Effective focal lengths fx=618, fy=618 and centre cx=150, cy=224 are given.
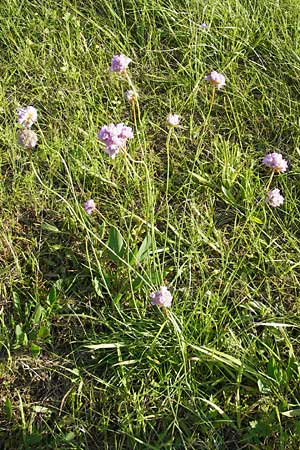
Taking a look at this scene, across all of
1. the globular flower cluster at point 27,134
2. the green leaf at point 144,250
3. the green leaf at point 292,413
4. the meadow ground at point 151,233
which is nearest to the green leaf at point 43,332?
the meadow ground at point 151,233

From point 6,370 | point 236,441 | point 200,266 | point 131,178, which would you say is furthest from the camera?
point 131,178

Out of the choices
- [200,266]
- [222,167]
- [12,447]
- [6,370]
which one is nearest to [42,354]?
[6,370]

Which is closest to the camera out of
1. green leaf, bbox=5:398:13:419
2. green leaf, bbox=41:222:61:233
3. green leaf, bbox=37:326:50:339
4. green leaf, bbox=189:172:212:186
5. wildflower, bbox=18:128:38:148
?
wildflower, bbox=18:128:38:148

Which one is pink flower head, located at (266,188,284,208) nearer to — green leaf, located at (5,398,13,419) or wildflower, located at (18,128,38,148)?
wildflower, located at (18,128,38,148)

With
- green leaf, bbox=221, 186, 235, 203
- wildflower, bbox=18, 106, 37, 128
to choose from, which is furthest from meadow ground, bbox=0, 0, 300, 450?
wildflower, bbox=18, 106, 37, 128

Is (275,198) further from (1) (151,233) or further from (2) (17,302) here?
(2) (17,302)

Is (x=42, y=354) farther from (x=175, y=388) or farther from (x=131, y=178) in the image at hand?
(x=131, y=178)

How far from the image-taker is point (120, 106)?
197cm

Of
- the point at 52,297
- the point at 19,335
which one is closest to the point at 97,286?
the point at 52,297

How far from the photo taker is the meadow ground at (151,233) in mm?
1385

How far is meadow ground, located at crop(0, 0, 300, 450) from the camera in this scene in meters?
1.38

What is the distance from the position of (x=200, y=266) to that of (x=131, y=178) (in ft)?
1.10

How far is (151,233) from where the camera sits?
154 cm

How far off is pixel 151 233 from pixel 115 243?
0.32 feet
